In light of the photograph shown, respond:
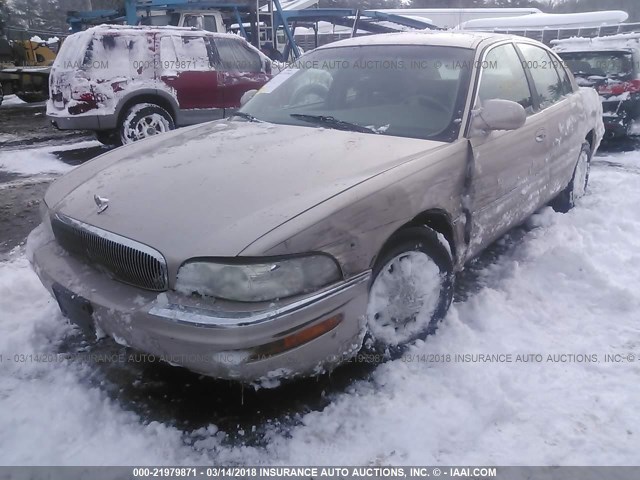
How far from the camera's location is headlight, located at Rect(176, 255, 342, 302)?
77.5 inches

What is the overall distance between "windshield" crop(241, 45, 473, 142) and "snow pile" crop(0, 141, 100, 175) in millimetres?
4746

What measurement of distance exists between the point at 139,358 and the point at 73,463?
617 mm

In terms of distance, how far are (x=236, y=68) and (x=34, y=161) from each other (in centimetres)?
360

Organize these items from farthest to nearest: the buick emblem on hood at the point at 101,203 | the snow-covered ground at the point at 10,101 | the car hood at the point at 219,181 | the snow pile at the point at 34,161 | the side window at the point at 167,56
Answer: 1. the snow-covered ground at the point at 10,101
2. the side window at the point at 167,56
3. the snow pile at the point at 34,161
4. the buick emblem on hood at the point at 101,203
5. the car hood at the point at 219,181

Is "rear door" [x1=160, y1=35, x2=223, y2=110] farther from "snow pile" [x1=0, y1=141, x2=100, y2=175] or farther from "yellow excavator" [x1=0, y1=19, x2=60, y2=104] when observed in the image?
"yellow excavator" [x1=0, y1=19, x2=60, y2=104]

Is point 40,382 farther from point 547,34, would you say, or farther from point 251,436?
point 547,34

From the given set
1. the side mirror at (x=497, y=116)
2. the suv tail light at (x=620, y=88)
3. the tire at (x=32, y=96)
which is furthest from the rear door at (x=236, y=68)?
the tire at (x=32, y=96)

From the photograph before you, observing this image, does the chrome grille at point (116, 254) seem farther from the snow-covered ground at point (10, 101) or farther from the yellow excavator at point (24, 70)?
the snow-covered ground at point (10, 101)

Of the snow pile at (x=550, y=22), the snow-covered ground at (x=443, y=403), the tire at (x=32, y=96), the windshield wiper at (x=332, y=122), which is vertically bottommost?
the snow-covered ground at (x=443, y=403)

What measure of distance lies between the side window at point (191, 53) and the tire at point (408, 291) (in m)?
6.72

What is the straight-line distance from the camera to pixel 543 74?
13.4ft

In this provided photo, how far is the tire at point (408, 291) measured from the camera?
248 cm

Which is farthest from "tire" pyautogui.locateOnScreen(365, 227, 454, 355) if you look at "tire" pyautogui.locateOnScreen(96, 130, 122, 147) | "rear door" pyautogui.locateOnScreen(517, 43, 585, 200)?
"tire" pyautogui.locateOnScreen(96, 130, 122, 147)

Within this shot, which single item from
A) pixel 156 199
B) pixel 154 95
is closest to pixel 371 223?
pixel 156 199
